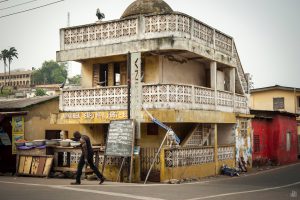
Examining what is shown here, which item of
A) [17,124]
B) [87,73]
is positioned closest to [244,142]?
[87,73]

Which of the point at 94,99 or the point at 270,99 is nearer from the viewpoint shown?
the point at 94,99

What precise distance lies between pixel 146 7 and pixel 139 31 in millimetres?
3747

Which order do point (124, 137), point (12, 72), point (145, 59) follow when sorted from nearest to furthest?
point (124, 137), point (145, 59), point (12, 72)

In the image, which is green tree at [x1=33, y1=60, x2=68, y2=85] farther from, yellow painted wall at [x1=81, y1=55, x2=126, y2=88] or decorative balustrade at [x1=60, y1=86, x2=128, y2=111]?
decorative balustrade at [x1=60, y1=86, x2=128, y2=111]

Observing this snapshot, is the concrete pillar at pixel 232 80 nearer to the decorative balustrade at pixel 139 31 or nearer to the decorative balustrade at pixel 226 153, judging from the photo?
the decorative balustrade at pixel 139 31

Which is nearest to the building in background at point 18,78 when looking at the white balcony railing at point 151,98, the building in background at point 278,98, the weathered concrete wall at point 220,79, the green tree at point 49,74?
the green tree at point 49,74

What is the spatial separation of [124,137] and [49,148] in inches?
126

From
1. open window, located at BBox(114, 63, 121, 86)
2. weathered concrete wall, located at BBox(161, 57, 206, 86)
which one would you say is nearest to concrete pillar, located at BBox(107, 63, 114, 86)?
open window, located at BBox(114, 63, 121, 86)

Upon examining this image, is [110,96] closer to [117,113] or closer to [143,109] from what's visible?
[117,113]

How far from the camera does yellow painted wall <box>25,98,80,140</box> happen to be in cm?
1934

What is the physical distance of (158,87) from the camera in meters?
15.4

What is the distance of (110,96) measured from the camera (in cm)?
1650

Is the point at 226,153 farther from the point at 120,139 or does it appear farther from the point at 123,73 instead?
the point at 120,139

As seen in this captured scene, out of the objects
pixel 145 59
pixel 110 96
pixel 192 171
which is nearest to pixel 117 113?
pixel 110 96
